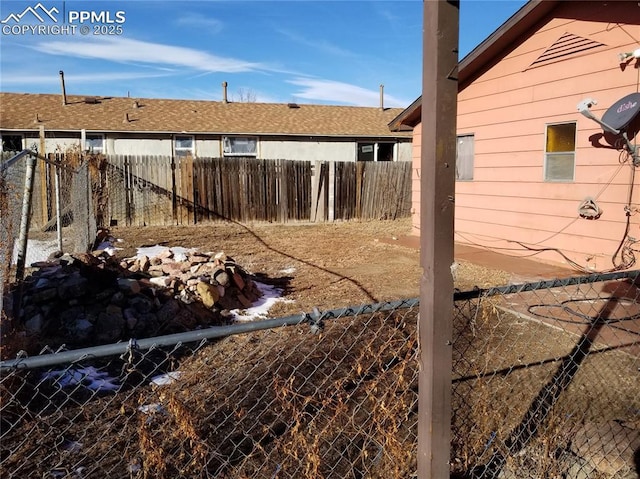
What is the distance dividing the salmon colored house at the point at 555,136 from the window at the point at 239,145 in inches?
430

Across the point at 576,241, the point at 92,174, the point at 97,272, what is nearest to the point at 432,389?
the point at 97,272

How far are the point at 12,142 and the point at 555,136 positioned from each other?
60.4ft

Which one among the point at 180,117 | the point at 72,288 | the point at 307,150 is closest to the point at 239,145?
the point at 180,117

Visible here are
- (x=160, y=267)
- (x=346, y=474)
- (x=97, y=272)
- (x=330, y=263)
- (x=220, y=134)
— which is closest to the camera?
(x=346, y=474)

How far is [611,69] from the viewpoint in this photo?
7480 mm

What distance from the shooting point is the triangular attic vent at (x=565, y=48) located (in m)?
7.85

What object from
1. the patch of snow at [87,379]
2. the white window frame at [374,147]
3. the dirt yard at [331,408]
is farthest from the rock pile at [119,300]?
the white window frame at [374,147]

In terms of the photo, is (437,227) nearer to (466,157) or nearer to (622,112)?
(622,112)

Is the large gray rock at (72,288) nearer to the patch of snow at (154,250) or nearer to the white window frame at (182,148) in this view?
the patch of snow at (154,250)

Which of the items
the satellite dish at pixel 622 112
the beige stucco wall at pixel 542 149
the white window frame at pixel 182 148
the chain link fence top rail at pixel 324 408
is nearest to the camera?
the chain link fence top rail at pixel 324 408

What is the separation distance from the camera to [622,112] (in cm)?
684

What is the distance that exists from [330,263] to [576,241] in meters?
4.28

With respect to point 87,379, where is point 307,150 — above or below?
above

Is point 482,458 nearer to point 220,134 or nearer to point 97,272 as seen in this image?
point 97,272
